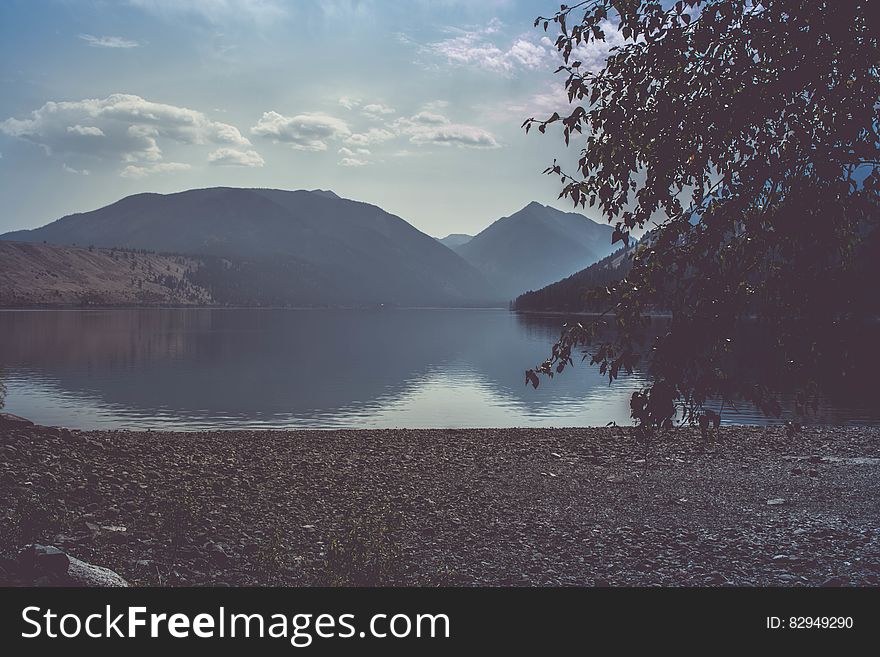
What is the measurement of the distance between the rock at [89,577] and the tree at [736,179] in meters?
6.52

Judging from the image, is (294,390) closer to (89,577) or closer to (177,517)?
(177,517)

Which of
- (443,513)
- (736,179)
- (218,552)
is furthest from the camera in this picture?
(443,513)

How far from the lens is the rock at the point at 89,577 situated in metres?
9.67

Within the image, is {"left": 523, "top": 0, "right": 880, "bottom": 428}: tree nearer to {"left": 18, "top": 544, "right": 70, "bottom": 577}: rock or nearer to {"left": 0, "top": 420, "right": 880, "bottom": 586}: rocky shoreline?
{"left": 0, "top": 420, "right": 880, "bottom": 586}: rocky shoreline

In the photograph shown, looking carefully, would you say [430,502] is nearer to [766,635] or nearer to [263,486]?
[263,486]

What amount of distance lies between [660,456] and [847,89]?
56.4ft

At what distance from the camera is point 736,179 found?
880cm

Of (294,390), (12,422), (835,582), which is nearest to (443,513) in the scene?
(835,582)

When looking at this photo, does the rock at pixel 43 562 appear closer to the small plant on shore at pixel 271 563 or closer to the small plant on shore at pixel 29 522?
the small plant on shore at pixel 29 522

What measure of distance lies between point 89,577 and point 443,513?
8.39 metres

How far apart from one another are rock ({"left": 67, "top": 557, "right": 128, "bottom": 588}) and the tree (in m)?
6.52

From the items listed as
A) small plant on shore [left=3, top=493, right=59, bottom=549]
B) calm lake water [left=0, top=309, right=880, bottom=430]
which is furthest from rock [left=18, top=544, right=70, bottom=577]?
calm lake water [left=0, top=309, right=880, bottom=430]

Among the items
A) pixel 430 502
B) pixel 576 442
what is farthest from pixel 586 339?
pixel 576 442

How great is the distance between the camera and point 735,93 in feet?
28.7
